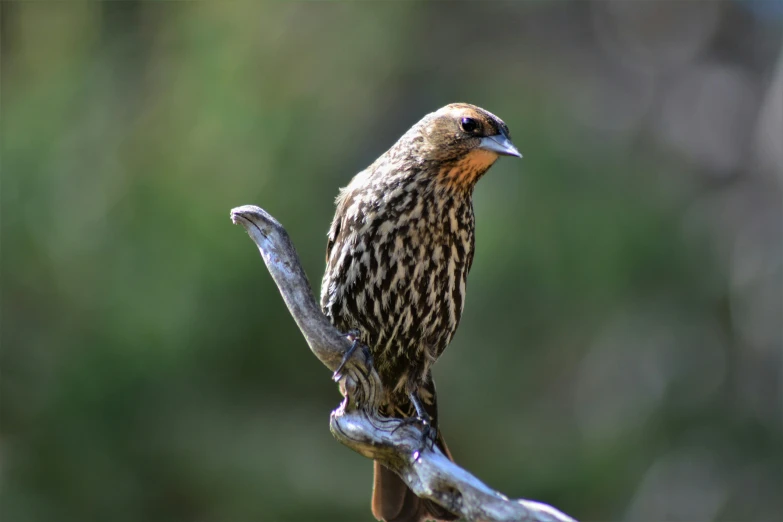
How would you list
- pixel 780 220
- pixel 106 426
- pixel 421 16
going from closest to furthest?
1. pixel 106 426
2. pixel 780 220
3. pixel 421 16

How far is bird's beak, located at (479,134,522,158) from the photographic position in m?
3.81

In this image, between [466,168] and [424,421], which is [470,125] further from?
[424,421]

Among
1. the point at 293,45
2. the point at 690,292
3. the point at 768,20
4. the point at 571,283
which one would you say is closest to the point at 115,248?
the point at 293,45

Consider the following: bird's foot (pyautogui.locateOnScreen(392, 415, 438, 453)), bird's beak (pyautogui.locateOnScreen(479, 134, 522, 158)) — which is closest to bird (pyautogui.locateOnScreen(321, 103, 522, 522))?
bird's beak (pyautogui.locateOnScreen(479, 134, 522, 158))

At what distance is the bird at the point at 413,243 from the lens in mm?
3812

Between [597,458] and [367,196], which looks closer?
[367,196]

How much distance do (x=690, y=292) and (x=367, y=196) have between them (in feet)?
11.8

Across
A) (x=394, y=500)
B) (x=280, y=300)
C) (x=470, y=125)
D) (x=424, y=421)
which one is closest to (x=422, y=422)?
(x=424, y=421)

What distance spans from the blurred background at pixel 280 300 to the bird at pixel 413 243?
214cm

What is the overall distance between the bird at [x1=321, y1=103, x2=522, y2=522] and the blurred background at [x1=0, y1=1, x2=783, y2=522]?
2139 mm

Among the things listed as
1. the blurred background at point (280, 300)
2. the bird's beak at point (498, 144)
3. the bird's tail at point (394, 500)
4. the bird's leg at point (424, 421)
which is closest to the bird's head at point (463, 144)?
the bird's beak at point (498, 144)

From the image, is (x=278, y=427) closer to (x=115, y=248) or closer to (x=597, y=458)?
(x=115, y=248)

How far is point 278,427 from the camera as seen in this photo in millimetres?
6508

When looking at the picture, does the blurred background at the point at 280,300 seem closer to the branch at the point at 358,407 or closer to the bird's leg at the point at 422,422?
the bird's leg at the point at 422,422
